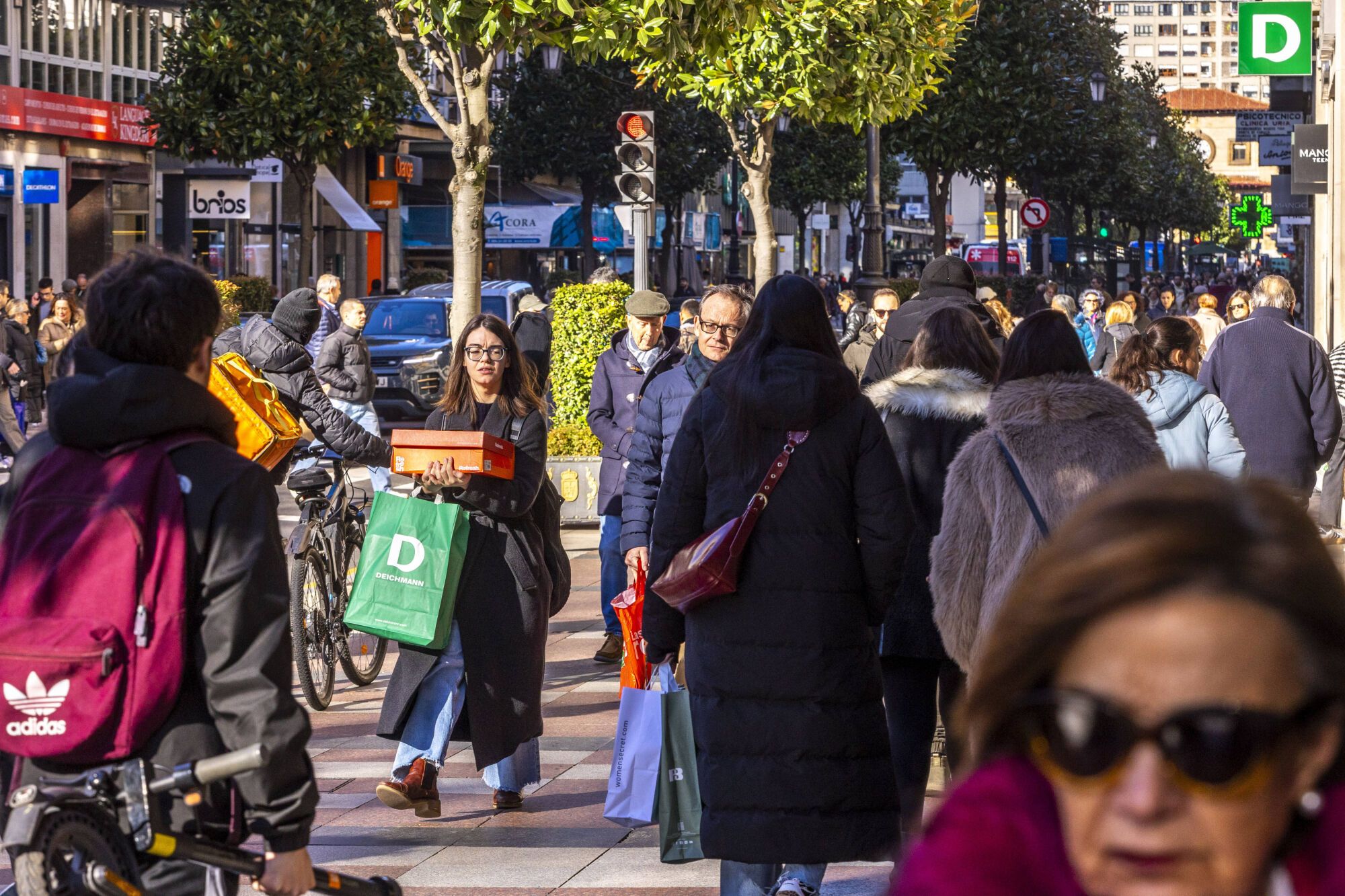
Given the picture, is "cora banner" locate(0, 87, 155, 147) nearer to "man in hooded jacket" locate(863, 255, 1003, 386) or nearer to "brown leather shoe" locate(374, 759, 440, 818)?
"man in hooded jacket" locate(863, 255, 1003, 386)

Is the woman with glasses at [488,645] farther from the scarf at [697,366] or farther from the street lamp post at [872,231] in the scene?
the street lamp post at [872,231]

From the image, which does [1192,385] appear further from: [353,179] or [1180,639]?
[353,179]

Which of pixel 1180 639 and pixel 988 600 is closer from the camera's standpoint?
pixel 1180 639

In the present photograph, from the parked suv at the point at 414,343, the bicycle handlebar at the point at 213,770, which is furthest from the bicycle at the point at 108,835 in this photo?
the parked suv at the point at 414,343

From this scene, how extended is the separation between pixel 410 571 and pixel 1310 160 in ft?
52.1

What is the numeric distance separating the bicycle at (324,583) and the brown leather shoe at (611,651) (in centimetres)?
108

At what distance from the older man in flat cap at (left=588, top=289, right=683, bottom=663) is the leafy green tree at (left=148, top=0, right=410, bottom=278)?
71.2ft

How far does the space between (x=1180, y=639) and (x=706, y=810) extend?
3.54m

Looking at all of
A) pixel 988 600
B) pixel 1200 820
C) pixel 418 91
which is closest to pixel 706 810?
pixel 988 600

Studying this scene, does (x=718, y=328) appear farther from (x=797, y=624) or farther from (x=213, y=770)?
(x=213, y=770)

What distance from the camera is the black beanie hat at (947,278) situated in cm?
951

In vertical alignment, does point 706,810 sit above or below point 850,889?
above

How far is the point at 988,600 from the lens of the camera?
4961 mm

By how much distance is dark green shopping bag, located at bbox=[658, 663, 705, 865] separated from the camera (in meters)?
5.39
